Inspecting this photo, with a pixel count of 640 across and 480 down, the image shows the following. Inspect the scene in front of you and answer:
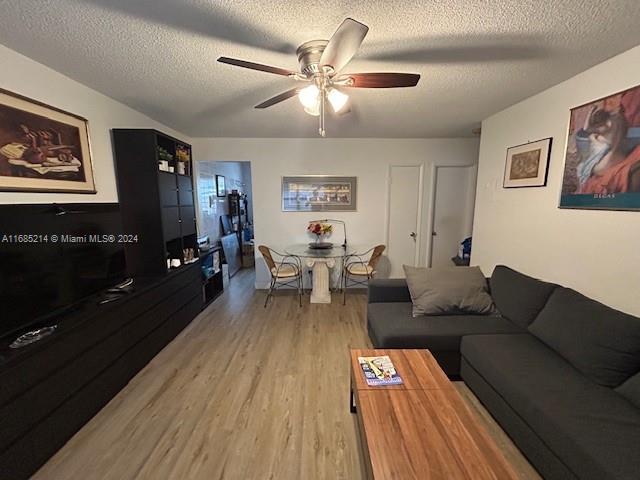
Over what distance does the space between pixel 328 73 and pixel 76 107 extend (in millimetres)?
2066

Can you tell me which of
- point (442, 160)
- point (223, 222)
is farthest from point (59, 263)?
point (442, 160)

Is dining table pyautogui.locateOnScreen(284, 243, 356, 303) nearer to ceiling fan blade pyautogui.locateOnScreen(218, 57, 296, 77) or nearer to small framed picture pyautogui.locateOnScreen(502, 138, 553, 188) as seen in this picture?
small framed picture pyautogui.locateOnScreen(502, 138, 553, 188)

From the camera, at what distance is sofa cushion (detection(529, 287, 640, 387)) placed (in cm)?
150

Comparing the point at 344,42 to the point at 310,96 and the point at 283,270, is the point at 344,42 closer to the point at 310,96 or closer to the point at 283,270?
the point at 310,96

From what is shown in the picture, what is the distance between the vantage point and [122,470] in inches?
59.5

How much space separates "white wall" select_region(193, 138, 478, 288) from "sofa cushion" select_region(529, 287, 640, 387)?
2.68 meters

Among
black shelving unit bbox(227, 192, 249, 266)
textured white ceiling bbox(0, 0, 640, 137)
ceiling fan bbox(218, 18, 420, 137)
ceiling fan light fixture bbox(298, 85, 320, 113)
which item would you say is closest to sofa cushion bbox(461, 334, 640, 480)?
ceiling fan bbox(218, 18, 420, 137)

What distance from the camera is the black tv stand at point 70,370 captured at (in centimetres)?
137

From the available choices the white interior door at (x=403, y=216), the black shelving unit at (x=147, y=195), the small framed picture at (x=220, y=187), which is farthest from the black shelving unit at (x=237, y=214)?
the white interior door at (x=403, y=216)

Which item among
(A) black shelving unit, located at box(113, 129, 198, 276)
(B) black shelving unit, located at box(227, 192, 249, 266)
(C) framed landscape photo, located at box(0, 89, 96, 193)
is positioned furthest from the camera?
(B) black shelving unit, located at box(227, 192, 249, 266)

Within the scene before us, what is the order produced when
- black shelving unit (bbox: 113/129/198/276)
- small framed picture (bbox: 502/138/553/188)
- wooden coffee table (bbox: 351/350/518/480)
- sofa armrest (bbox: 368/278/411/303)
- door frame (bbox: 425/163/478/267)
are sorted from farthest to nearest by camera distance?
door frame (bbox: 425/163/478/267) < sofa armrest (bbox: 368/278/411/303) < black shelving unit (bbox: 113/129/198/276) < small framed picture (bbox: 502/138/553/188) < wooden coffee table (bbox: 351/350/518/480)

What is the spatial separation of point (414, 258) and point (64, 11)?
4.48 m

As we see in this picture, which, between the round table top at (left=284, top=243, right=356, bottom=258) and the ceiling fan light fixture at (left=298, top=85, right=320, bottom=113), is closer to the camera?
the ceiling fan light fixture at (left=298, top=85, right=320, bottom=113)

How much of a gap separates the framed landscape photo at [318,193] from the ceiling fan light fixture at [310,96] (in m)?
2.37
